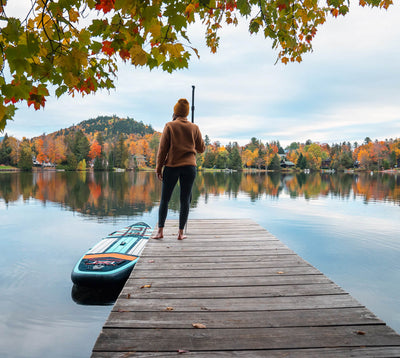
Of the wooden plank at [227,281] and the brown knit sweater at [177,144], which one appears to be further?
the brown knit sweater at [177,144]

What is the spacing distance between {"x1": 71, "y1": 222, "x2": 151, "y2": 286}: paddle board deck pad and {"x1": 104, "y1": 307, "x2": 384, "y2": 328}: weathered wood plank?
2.64 metres

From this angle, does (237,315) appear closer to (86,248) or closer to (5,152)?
(86,248)

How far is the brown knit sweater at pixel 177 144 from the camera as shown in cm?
437

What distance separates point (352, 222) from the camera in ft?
43.3

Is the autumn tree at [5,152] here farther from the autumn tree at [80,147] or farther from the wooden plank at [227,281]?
the wooden plank at [227,281]

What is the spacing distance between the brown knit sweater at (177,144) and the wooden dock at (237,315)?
1561mm

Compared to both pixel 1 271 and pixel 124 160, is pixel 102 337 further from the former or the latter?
pixel 124 160

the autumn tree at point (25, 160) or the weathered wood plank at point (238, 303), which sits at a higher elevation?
the autumn tree at point (25, 160)

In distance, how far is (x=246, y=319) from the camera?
2303 mm

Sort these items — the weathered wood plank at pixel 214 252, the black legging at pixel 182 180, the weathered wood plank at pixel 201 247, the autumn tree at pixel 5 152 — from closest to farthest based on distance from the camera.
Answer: the weathered wood plank at pixel 214 252
the weathered wood plank at pixel 201 247
the black legging at pixel 182 180
the autumn tree at pixel 5 152

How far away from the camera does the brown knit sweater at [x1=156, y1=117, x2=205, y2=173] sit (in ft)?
14.3

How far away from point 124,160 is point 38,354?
86.5 metres

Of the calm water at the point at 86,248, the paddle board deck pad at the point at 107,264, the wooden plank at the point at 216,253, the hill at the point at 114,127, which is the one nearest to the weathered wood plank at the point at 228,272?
the wooden plank at the point at 216,253

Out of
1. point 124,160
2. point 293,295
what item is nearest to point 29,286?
point 293,295
